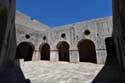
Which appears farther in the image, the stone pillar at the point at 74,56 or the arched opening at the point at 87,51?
the arched opening at the point at 87,51

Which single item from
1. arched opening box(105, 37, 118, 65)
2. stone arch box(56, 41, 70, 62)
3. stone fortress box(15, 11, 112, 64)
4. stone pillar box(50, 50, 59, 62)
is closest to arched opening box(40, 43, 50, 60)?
stone fortress box(15, 11, 112, 64)

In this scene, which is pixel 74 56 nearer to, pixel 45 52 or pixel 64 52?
pixel 64 52

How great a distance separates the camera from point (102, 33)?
39.1 feet

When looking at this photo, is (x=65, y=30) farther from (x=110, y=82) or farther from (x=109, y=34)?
(x=110, y=82)

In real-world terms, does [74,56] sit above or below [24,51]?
below

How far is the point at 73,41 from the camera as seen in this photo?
13805mm

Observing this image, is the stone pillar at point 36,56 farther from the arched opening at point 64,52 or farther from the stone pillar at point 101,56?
the stone pillar at point 101,56

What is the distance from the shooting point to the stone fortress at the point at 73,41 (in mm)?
11875

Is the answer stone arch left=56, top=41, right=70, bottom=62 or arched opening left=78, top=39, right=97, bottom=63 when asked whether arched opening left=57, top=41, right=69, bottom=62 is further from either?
arched opening left=78, top=39, right=97, bottom=63

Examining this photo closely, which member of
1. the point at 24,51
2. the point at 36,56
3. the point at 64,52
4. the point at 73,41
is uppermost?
the point at 73,41

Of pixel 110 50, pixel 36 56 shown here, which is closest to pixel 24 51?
pixel 36 56

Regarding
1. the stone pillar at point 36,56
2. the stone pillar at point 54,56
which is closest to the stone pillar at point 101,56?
the stone pillar at point 54,56

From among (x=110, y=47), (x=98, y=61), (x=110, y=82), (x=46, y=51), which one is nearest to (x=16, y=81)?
(x=110, y=82)

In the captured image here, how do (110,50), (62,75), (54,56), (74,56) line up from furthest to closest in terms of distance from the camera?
(54,56), (74,56), (110,50), (62,75)
